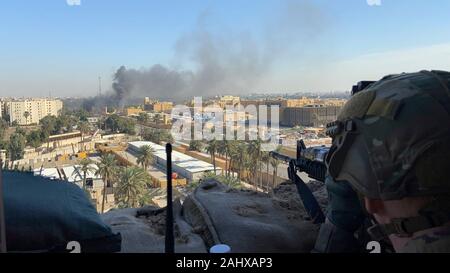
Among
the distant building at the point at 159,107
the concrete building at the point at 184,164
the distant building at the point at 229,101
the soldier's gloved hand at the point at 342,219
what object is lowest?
the concrete building at the point at 184,164

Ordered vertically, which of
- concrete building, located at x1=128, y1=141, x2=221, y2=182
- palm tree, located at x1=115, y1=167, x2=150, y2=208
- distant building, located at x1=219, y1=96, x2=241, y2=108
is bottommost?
palm tree, located at x1=115, y1=167, x2=150, y2=208

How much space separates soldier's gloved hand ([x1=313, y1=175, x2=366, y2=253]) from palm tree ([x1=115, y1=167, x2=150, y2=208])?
1304 centimetres

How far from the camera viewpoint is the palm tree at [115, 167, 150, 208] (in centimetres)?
1548

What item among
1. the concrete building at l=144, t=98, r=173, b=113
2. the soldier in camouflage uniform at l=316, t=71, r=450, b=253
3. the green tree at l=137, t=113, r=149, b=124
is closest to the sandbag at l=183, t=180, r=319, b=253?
the soldier in camouflage uniform at l=316, t=71, r=450, b=253

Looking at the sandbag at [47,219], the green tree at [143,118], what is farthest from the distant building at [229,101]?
the sandbag at [47,219]

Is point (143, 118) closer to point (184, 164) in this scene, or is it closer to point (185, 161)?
point (185, 161)

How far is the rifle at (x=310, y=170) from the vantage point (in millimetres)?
3684

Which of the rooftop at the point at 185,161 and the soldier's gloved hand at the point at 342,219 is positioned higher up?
the soldier's gloved hand at the point at 342,219

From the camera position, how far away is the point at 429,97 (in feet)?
4.41

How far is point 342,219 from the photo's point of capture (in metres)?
2.75

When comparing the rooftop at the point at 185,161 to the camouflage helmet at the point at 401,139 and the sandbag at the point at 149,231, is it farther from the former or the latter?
the camouflage helmet at the point at 401,139

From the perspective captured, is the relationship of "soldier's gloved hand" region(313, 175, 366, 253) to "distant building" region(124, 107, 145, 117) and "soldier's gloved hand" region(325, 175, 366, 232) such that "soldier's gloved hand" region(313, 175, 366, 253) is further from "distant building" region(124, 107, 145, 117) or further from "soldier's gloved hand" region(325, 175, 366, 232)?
"distant building" region(124, 107, 145, 117)
